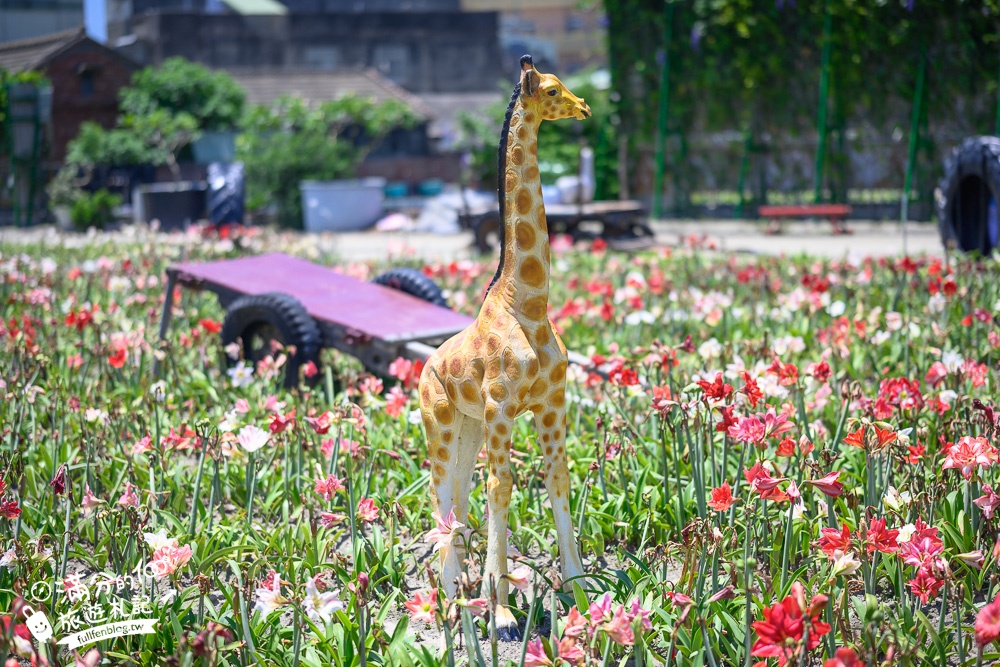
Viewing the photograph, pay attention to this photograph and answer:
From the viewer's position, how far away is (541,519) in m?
3.78

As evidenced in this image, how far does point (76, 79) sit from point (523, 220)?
24.7 metres

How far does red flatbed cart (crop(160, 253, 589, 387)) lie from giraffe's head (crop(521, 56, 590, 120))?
220 centimetres

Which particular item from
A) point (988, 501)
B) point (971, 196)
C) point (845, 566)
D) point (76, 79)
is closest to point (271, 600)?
point (845, 566)

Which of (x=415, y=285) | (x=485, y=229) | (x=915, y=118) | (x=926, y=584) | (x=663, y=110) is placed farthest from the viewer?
(x=663, y=110)

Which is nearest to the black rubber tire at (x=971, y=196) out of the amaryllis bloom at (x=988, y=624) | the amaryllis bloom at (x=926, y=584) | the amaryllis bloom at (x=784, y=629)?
the amaryllis bloom at (x=926, y=584)

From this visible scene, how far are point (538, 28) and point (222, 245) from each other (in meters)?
48.9

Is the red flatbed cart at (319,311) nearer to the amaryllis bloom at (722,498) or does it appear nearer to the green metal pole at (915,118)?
the amaryllis bloom at (722,498)

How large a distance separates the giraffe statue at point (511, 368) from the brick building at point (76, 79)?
23.3 m

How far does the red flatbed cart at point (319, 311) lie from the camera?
550 centimetres

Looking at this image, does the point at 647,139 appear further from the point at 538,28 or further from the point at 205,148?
the point at 538,28

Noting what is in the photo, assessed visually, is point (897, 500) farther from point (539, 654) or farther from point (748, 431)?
point (539, 654)

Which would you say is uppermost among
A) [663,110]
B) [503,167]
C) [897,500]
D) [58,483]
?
[663,110]

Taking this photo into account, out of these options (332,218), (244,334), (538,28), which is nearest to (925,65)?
(332,218)

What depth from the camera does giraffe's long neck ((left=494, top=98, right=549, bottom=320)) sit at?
302 centimetres
